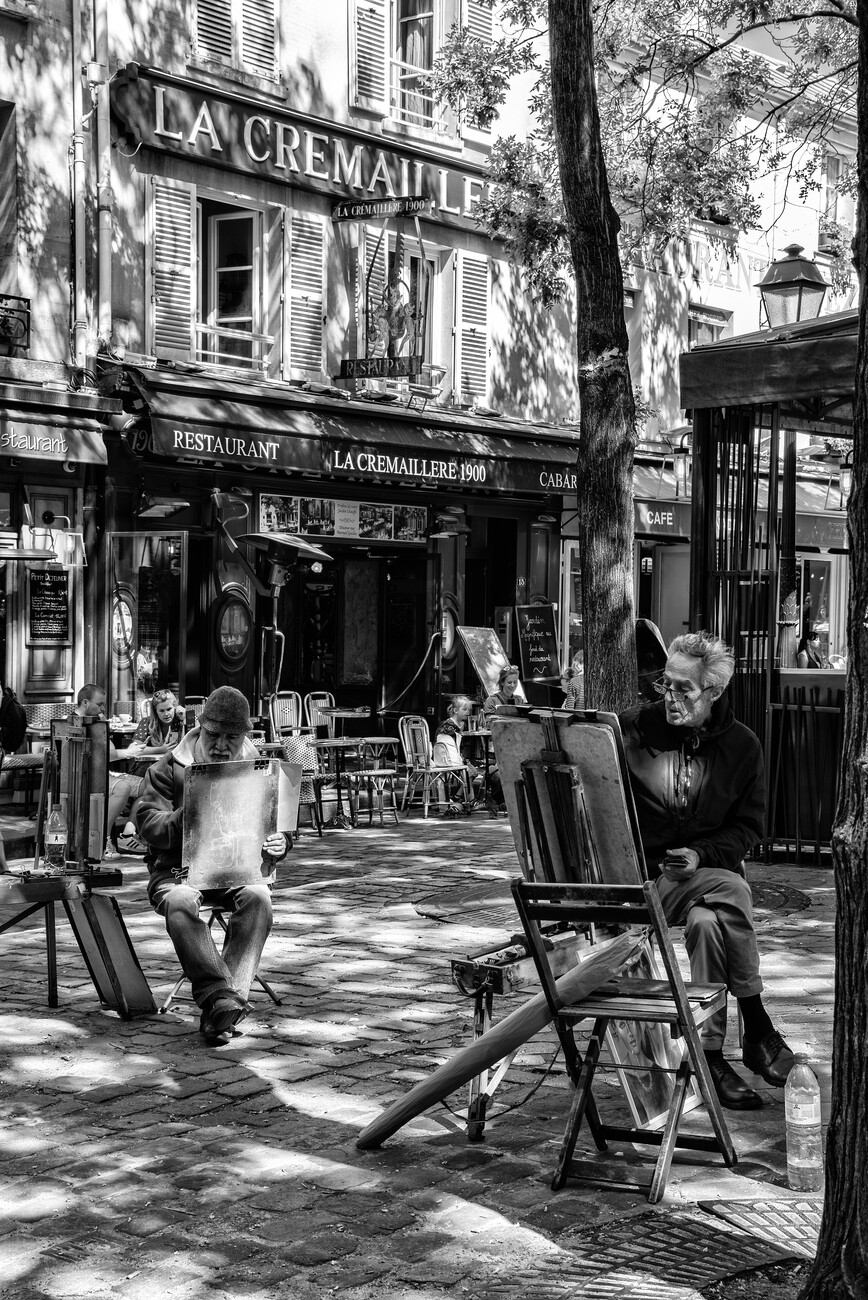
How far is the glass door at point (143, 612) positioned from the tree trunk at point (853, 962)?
40.1 feet

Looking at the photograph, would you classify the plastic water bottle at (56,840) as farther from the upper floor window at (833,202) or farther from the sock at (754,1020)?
the upper floor window at (833,202)

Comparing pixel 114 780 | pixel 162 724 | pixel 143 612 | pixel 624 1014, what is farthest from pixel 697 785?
pixel 143 612

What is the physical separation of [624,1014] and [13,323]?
37.0 feet

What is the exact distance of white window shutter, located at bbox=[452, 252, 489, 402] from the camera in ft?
65.9

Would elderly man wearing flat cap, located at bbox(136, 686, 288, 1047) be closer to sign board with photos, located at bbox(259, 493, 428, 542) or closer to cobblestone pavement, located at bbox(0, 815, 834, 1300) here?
cobblestone pavement, located at bbox(0, 815, 834, 1300)

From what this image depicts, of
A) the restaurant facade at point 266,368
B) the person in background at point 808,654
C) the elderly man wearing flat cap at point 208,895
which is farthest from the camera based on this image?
the person in background at point 808,654

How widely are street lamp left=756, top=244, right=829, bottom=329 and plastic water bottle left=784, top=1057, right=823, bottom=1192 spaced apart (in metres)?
8.95

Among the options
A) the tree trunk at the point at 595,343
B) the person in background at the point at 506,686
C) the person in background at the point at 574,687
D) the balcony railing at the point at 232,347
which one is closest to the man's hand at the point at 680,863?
the tree trunk at the point at 595,343

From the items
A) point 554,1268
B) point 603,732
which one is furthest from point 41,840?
point 554,1268

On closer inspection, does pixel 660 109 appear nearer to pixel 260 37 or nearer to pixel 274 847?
pixel 260 37

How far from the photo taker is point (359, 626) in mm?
19000

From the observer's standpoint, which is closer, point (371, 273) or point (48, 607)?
point (48, 607)

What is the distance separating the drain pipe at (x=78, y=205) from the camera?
15078 millimetres

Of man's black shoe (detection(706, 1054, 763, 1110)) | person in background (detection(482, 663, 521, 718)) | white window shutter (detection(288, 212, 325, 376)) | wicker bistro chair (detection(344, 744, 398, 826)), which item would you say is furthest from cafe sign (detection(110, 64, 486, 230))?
man's black shoe (detection(706, 1054, 763, 1110))
